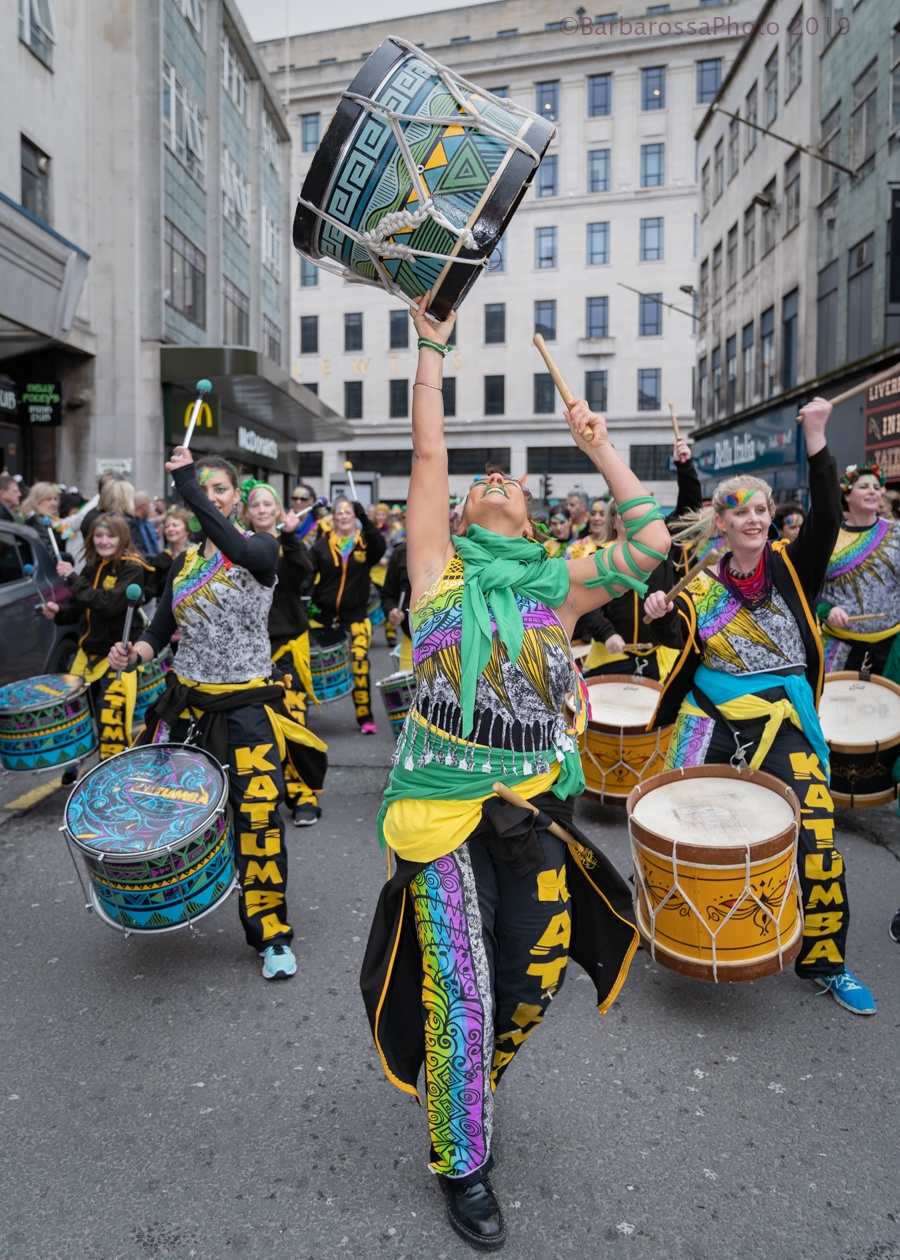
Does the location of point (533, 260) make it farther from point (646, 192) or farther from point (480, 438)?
point (480, 438)

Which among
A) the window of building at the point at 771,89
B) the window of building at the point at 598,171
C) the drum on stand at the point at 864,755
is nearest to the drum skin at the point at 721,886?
the drum on stand at the point at 864,755

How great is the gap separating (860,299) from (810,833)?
20336mm

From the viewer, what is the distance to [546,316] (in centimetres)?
5088

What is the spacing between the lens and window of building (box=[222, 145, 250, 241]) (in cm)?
2617

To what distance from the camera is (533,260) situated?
50906 millimetres

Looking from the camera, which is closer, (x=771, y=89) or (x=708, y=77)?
(x=771, y=89)

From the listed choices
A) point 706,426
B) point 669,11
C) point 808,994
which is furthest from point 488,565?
point 669,11

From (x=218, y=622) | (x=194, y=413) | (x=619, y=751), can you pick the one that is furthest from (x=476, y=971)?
(x=619, y=751)

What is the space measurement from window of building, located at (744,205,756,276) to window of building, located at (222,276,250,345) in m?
15.4

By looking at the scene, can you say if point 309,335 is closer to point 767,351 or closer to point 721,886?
point 767,351

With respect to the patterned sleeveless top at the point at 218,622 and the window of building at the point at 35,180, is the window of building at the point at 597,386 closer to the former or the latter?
the window of building at the point at 35,180

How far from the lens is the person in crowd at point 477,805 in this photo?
2.56 meters

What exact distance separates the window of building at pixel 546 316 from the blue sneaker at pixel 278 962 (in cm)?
4947

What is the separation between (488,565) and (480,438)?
49.4m
